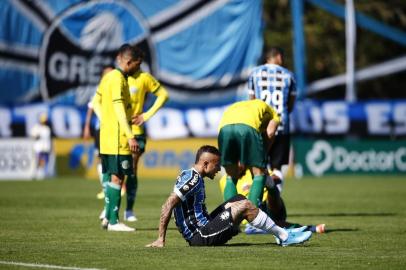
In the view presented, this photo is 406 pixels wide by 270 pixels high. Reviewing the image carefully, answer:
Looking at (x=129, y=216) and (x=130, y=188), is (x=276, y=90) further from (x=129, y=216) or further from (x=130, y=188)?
(x=129, y=216)

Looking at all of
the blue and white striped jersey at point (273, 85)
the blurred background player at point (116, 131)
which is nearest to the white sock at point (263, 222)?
the blurred background player at point (116, 131)

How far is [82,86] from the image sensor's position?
33375 millimetres

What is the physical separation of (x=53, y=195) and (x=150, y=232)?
908 centimetres

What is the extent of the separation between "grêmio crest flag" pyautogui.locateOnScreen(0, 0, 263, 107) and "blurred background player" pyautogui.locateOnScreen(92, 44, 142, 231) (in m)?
19.2

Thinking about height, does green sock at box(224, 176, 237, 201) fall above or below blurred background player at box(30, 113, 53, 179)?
below

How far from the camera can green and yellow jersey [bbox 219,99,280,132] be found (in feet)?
41.7

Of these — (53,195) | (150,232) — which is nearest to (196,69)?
(53,195)

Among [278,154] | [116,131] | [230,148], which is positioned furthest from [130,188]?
[230,148]

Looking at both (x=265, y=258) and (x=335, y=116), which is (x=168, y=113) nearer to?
(x=335, y=116)

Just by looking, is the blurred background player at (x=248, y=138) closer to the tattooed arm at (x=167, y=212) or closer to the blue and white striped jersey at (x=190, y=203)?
the blue and white striped jersey at (x=190, y=203)

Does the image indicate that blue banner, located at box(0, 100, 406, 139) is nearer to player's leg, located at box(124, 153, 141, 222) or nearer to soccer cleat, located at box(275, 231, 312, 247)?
player's leg, located at box(124, 153, 141, 222)

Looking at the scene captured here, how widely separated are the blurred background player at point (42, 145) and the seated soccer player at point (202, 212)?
21.0m

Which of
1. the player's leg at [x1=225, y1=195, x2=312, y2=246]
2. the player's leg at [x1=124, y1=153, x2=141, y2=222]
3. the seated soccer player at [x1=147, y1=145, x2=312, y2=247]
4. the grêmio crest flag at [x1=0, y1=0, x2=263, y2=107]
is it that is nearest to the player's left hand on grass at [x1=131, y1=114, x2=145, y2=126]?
the player's leg at [x1=124, y1=153, x2=141, y2=222]

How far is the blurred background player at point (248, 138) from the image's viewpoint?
12.7 m
